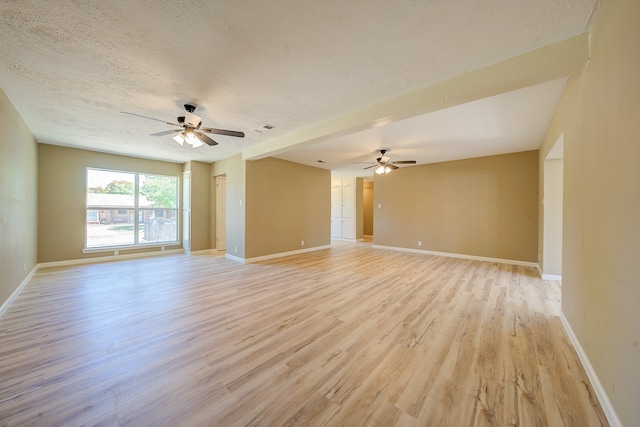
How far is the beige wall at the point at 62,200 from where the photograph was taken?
495 centimetres

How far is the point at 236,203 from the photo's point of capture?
19.3 ft

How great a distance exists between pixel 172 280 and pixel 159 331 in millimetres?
1965

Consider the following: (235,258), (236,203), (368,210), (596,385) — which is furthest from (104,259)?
(368,210)

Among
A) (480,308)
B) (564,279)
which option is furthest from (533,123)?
(480,308)

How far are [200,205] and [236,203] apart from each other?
5.77 ft

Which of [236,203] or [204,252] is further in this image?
[204,252]

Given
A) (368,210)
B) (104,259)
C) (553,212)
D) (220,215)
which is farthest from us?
(368,210)

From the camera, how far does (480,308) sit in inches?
117

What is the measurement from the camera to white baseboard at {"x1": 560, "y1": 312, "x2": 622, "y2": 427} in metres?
1.34

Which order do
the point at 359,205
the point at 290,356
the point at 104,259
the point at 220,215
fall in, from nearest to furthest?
the point at 290,356
the point at 104,259
the point at 220,215
the point at 359,205

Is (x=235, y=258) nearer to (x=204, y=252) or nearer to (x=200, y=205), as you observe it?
(x=204, y=252)

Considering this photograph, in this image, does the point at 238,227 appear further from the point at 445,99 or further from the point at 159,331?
the point at 445,99

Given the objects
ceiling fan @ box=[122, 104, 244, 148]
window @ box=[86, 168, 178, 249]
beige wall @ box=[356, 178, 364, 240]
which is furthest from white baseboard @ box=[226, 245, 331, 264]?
ceiling fan @ box=[122, 104, 244, 148]

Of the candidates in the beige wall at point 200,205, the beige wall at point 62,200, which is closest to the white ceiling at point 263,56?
the beige wall at point 62,200
